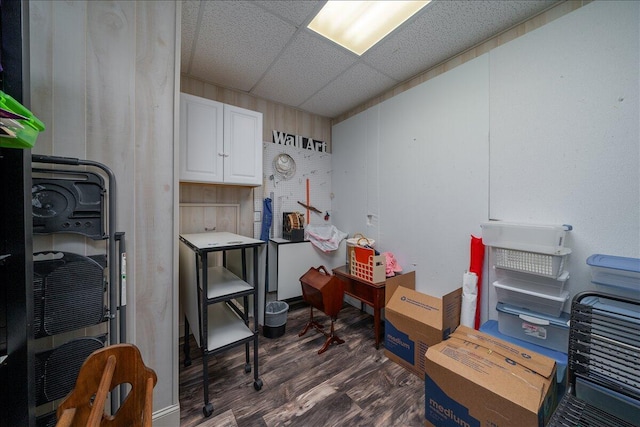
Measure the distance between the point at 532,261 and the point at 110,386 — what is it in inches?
85.0

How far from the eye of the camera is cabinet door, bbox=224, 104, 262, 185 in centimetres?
220

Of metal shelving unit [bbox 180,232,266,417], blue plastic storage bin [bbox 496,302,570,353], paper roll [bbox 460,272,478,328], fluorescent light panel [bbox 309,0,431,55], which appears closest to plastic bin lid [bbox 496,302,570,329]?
blue plastic storage bin [bbox 496,302,570,353]

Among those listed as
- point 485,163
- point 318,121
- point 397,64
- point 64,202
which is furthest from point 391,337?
point 318,121

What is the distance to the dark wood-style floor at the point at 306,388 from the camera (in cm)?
144

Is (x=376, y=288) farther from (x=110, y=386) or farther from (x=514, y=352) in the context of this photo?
(x=110, y=386)

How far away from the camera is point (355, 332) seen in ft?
7.94

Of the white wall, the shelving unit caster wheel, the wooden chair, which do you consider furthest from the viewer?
the shelving unit caster wheel

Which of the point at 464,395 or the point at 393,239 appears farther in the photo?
the point at 393,239

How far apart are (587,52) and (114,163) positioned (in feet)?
9.37

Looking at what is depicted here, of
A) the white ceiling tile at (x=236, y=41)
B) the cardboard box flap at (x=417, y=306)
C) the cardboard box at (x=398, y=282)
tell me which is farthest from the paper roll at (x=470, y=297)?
the white ceiling tile at (x=236, y=41)

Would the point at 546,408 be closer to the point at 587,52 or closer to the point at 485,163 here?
the point at 485,163

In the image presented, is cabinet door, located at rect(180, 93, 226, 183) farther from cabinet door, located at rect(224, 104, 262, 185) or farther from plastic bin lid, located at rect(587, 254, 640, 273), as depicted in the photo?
plastic bin lid, located at rect(587, 254, 640, 273)

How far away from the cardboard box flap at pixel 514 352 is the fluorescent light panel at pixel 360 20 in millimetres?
2261

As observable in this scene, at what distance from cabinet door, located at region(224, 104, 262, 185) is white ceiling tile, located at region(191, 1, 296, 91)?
A: 406 mm
